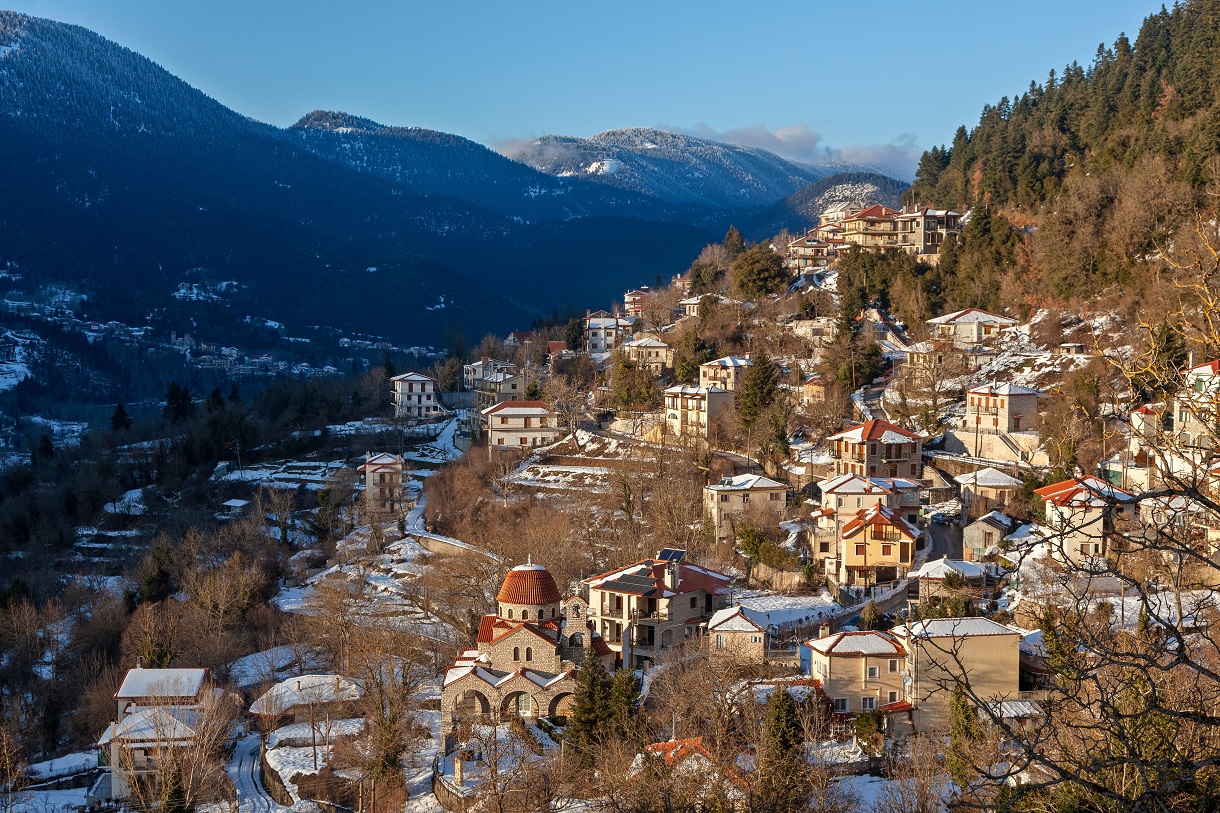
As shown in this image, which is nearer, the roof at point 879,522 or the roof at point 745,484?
the roof at point 879,522

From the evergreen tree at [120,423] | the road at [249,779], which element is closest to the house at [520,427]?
the road at [249,779]

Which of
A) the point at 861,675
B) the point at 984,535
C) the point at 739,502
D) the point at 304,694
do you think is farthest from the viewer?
the point at 739,502

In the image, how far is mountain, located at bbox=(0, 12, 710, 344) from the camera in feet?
508

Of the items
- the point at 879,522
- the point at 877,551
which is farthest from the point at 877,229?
the point at 877,551

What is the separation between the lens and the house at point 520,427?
5406 cm

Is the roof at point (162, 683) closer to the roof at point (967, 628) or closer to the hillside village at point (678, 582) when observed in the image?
the hillside village at point (678, 582)

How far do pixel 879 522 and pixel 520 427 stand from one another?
24.1m

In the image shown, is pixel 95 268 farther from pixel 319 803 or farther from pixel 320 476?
pixel 319 803

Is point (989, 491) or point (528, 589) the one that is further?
point (989, 491)

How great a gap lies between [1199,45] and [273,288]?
436ft

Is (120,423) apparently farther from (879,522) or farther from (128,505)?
(879,522)

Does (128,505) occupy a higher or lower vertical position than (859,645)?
lower

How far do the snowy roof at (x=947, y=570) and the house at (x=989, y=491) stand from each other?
5366mm

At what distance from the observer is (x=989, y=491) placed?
122 feet
